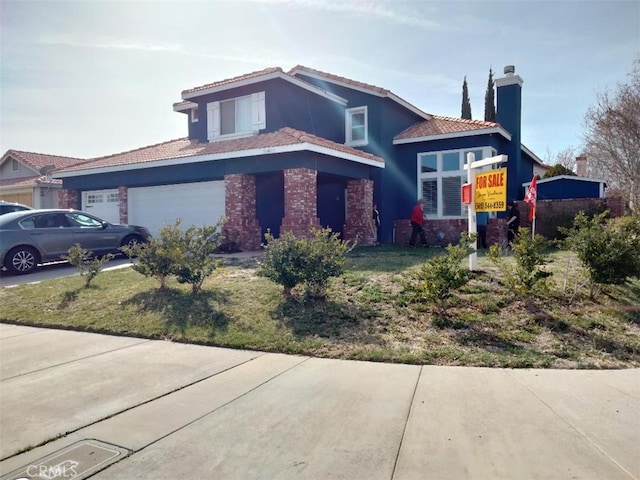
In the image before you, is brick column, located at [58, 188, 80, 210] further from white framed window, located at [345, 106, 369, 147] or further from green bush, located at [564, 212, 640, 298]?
green bush, located at [564, 212, 640, 298]

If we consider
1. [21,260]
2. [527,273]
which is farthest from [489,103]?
[21,260]

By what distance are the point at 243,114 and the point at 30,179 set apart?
657 inches

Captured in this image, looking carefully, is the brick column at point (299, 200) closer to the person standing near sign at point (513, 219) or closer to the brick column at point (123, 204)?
the person standing near sign at point (513, 219)

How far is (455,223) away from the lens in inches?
647

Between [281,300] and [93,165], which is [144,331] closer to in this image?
[281,300]

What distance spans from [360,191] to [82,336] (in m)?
10.9

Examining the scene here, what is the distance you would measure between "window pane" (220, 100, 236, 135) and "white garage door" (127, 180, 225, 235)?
2439mm

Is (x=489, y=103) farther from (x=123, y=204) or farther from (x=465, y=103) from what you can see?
(x=123, y=204)

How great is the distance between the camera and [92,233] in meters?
13.0

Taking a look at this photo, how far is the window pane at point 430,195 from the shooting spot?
1709 centimetres

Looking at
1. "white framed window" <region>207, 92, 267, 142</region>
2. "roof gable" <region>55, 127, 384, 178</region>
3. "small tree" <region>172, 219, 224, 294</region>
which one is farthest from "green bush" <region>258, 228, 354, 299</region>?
"white framed window" <region>207, 92, 267, 142</region>

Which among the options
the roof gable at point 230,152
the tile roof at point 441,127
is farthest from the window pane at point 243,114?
the tile roof at point 441,127

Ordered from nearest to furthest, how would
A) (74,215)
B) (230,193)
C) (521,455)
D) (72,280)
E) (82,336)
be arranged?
1. (521,455)
2. (82,336)
3. (72,280)
4. (74,215)
5. (230,193)

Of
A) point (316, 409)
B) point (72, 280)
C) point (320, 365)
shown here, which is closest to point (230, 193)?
point (72, 280)
